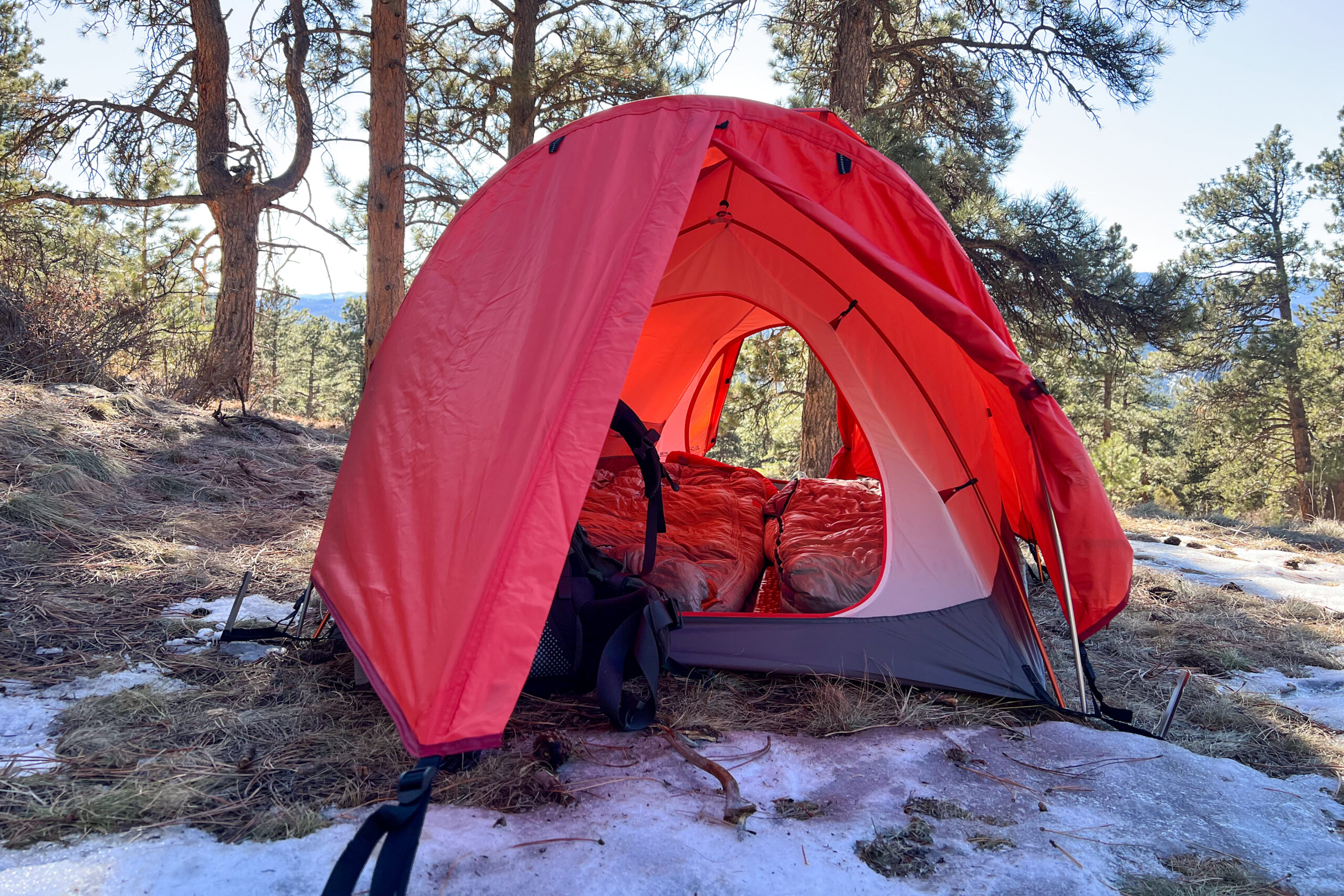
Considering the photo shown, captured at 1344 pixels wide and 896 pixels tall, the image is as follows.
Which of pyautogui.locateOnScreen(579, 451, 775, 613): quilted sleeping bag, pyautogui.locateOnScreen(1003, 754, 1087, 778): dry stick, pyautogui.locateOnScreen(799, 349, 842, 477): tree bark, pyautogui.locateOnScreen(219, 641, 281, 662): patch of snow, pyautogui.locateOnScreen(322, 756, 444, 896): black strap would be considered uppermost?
pyautogui.locateOnScreen(799, 349, 842, 477): tree bark

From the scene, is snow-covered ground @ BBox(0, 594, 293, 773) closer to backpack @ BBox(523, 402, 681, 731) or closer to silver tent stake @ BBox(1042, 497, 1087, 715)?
backpack @ BBox(523, 402, 681, 731)

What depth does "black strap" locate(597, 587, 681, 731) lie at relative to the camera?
5.84ft

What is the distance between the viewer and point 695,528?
3.04 m

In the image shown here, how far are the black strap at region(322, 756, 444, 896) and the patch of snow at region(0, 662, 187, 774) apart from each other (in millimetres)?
844

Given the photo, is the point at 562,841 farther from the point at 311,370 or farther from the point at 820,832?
the point at 311,370

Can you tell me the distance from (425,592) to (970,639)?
167 centimetres

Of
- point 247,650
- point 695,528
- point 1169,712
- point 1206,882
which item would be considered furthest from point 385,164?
point 1206,882

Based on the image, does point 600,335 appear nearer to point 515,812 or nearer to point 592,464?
point 592,464

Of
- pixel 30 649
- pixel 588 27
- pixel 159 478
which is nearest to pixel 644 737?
pixel 30 649

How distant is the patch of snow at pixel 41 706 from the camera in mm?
1522

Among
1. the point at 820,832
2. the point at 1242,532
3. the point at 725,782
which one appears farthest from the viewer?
the point at 1242,532

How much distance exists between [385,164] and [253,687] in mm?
4260

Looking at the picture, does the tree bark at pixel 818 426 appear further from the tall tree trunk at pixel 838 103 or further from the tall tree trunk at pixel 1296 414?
the tall tree trunk at pixel 1296 414

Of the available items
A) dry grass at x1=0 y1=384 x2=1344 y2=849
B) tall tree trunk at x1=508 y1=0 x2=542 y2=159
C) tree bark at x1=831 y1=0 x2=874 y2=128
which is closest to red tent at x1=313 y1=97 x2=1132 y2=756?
dry grass at x1=0 y1=384 x2=1344 y2=849
